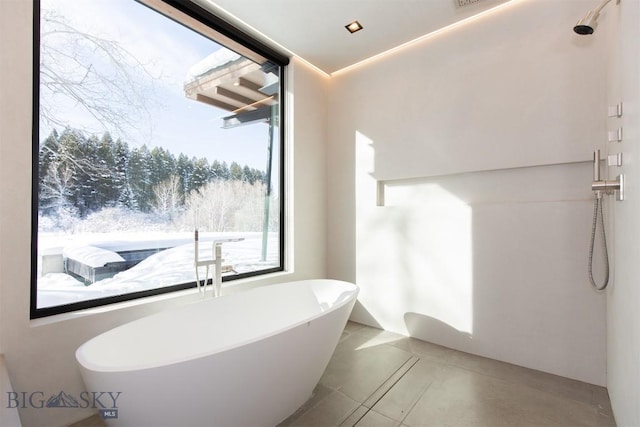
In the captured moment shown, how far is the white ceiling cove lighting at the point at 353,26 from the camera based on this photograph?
252 centimetres

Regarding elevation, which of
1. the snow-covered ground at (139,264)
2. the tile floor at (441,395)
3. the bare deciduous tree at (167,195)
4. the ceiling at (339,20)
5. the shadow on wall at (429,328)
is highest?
the ceiling at (339,20)

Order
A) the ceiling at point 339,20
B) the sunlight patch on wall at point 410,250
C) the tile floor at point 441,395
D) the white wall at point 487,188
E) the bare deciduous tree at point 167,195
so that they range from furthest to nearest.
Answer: the sunlight patch on wall at point 410,250, the ceiling at point 339,20, the bare deciduous tree at point 167,195, the white wall at point 487,188, the tile floor at point 441,395

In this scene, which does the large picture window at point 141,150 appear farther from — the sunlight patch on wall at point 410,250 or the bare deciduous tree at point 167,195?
the sunlight patch on wall at point 410,250

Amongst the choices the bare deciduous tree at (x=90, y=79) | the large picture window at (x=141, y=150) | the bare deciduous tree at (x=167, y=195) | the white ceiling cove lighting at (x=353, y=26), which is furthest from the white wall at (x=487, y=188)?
the bare deciduous tree at (x=90, y=79)

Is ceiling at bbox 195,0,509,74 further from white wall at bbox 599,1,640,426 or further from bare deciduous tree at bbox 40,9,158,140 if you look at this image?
white wall at bbox 599,1,640,426

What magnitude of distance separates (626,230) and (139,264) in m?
2.81

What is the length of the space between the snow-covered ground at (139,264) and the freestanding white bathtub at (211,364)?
43cm

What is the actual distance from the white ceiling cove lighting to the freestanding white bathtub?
2.27 meters

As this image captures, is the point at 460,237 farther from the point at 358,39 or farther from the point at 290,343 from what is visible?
the point at 358,39


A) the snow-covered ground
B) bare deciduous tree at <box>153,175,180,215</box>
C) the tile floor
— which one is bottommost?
the tile floor

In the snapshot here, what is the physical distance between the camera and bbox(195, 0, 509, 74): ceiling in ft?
7.50

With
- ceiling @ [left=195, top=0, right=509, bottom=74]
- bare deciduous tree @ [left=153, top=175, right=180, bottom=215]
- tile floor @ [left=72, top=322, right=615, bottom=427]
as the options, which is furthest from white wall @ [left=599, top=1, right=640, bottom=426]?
bare deciduous tree @ [left=153, top=175, right=180, bottom=215]

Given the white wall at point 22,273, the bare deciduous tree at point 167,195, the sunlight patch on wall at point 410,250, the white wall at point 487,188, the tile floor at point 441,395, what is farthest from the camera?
the sunlight patch on wall at point 410,250

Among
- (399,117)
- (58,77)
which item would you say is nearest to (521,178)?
(399,117)
